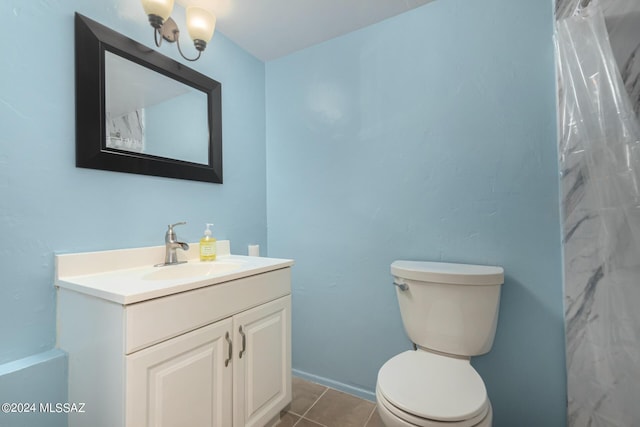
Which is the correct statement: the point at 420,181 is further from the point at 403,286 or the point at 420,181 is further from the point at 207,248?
the point at 207,248

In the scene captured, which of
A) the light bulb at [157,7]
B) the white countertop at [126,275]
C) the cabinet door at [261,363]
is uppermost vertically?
the light bulb at [157,7]

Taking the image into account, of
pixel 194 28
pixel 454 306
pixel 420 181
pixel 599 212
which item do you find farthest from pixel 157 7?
pixel 599 212

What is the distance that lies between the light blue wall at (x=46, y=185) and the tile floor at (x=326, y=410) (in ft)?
3.66

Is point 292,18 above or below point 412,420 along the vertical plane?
above

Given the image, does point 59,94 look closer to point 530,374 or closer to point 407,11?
point 407,11

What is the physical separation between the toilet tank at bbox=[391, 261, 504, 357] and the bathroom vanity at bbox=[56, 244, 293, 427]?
631 mm

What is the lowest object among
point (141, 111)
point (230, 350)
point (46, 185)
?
point (230, 350)

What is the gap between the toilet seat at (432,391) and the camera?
32.3 inches

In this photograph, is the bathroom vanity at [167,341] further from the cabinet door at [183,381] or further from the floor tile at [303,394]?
the floor tile at [303,394]

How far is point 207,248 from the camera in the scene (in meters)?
1.38

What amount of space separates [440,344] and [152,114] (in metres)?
1.64

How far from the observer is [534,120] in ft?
3.89

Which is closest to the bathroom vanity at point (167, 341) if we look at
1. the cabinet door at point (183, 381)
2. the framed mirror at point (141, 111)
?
the cabinet door at point (183, 381)

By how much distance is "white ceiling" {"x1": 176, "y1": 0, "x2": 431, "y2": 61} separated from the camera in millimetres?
1383
